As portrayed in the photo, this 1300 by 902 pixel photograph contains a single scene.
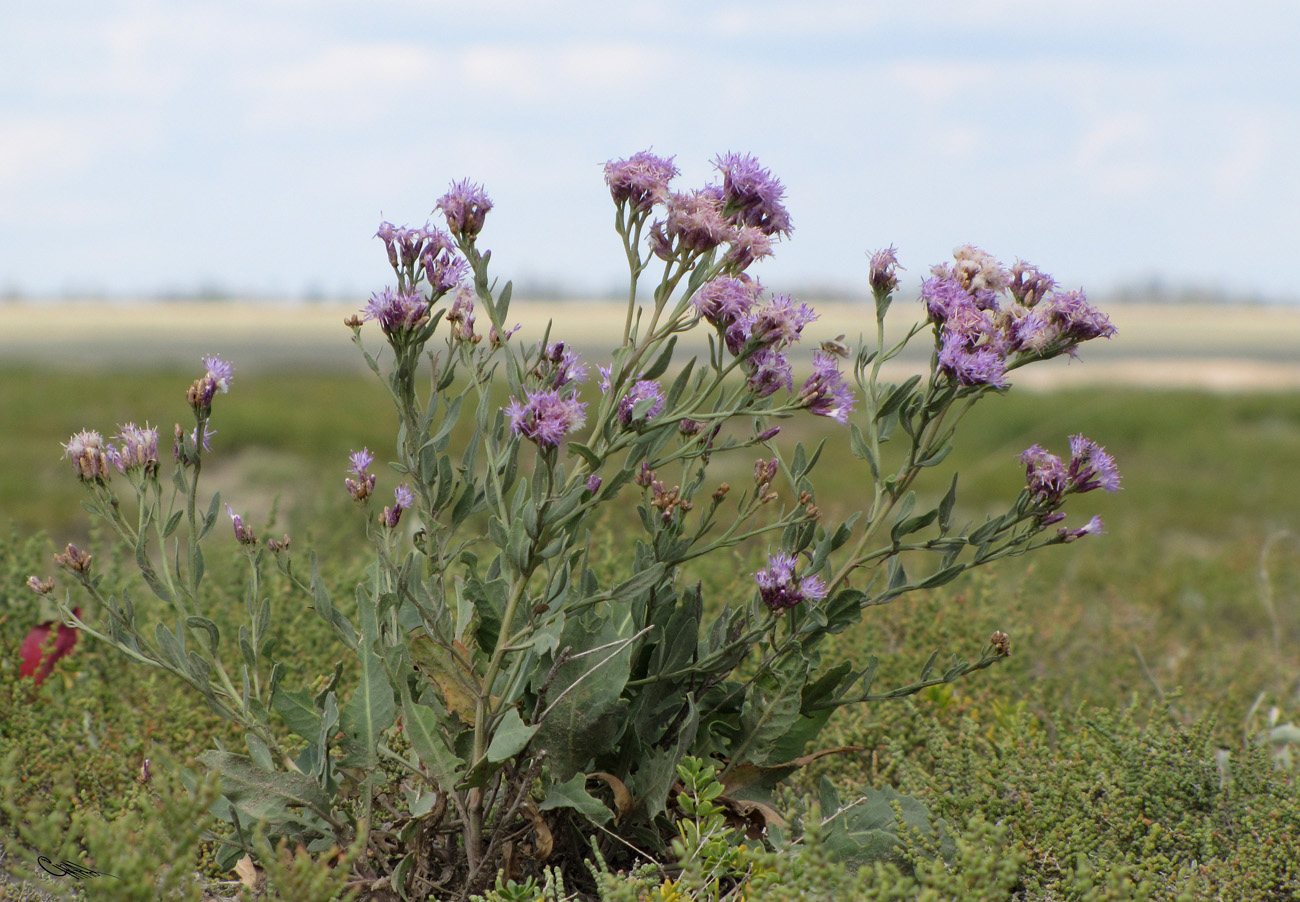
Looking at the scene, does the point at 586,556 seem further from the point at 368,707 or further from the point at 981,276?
the point at 981,276

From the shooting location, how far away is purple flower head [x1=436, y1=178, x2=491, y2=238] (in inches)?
71.9

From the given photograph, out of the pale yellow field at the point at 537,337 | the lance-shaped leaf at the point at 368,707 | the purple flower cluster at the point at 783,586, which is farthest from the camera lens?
the pale yellow field at the point at 537,337

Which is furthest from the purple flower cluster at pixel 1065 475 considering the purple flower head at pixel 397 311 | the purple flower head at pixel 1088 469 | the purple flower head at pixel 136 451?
the purple flower head at pixel 136 451

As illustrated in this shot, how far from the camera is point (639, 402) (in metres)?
1.78

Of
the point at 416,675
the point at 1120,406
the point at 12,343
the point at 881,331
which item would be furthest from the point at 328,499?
the point at 12,343

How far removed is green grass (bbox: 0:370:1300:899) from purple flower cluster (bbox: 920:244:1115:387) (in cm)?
77

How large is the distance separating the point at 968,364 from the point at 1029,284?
1.06 ft

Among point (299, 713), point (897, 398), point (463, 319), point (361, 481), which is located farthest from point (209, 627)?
point (897, 398)

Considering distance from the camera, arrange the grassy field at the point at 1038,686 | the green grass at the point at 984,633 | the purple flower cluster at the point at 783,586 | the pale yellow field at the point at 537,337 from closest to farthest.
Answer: the purple flower cluster at the point at 783,586, the grassy field at the point at 1038,686, the green grass at the point at 984,633, the pale yellow field at the point at 537,337

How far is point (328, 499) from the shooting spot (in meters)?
6.17

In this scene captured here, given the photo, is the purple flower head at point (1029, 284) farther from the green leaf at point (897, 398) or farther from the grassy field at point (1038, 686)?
the grassy field at point (1038, 686)

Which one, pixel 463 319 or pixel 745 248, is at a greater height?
pixel 745 248

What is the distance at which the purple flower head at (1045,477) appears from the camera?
193cm

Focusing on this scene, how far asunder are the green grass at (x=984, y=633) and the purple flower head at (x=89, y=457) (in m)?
0.48
